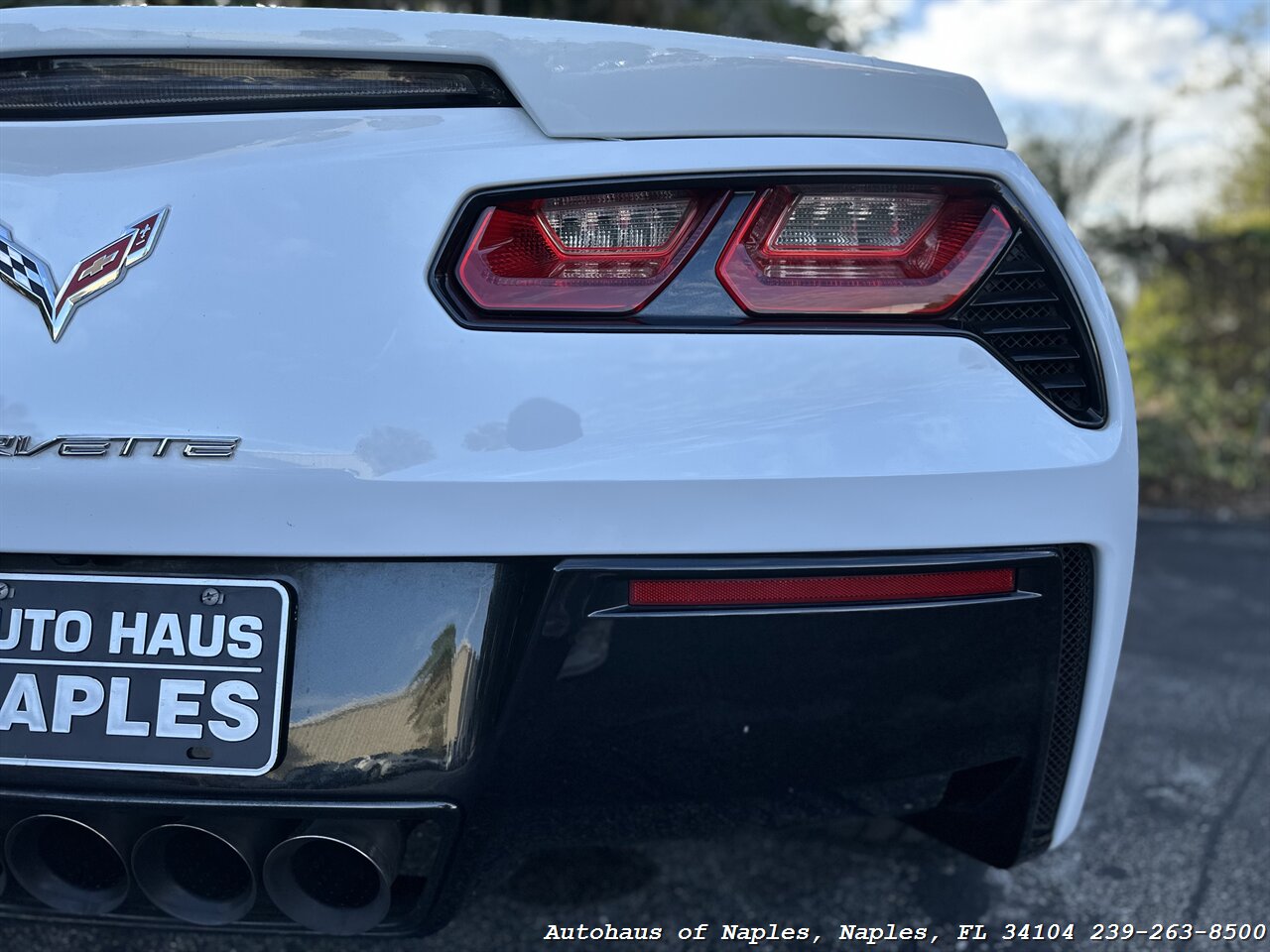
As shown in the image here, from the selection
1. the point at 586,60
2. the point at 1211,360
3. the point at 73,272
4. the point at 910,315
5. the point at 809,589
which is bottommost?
the point at 1211,360

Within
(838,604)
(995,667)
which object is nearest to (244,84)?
(838,604)

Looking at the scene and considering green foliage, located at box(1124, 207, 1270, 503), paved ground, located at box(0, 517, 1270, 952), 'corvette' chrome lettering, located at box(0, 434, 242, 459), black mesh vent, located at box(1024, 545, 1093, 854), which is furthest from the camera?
green foliage, located at box(1124, 207, 1270, 503)

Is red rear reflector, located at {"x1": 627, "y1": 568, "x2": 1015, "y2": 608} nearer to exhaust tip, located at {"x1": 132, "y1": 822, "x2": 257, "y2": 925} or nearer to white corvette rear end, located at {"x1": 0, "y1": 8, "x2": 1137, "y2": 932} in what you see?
white corvette rear end, located at {"x1": 0, "y1": 8, "x2": 1137, "y2": 932}

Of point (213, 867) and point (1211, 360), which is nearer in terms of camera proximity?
point (213, 867)

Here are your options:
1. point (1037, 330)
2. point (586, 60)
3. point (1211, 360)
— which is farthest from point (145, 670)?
point (1211, 360)

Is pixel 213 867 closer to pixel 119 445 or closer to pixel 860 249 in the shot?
pixel 119 445

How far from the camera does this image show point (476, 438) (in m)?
1.00

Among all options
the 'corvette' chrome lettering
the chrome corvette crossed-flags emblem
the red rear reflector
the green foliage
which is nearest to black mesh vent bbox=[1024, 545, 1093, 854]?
the red rear reflector

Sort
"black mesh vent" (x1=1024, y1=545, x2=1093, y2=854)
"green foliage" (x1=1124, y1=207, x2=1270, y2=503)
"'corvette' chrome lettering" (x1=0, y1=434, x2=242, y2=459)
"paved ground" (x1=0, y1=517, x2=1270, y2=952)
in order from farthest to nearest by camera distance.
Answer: "green foliage" (x1=1124, y1=207, x2=1270, y2=503) → "paved ground" (x1=0, y1=517, x2=1270, y2=952) → "black mesh vent" (x1=1024, y1=545, x2=1093, y2=854) → "'corvette' chrome lettering" (x1=0, y1=434, x2=242, y2=459)

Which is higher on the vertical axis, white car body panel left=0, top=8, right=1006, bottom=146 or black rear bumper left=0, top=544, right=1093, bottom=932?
white car body panel left=0, top=8, right=1006, bottom=146

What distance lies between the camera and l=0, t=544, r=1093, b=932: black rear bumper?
1.02m

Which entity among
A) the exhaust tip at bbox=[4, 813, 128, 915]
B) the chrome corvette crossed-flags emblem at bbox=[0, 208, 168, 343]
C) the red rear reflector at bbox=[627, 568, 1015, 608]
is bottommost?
the exhaust tip at bbox=[4, 813, 128, 915]

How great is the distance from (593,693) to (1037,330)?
0.62m

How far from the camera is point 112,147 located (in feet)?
3.57
